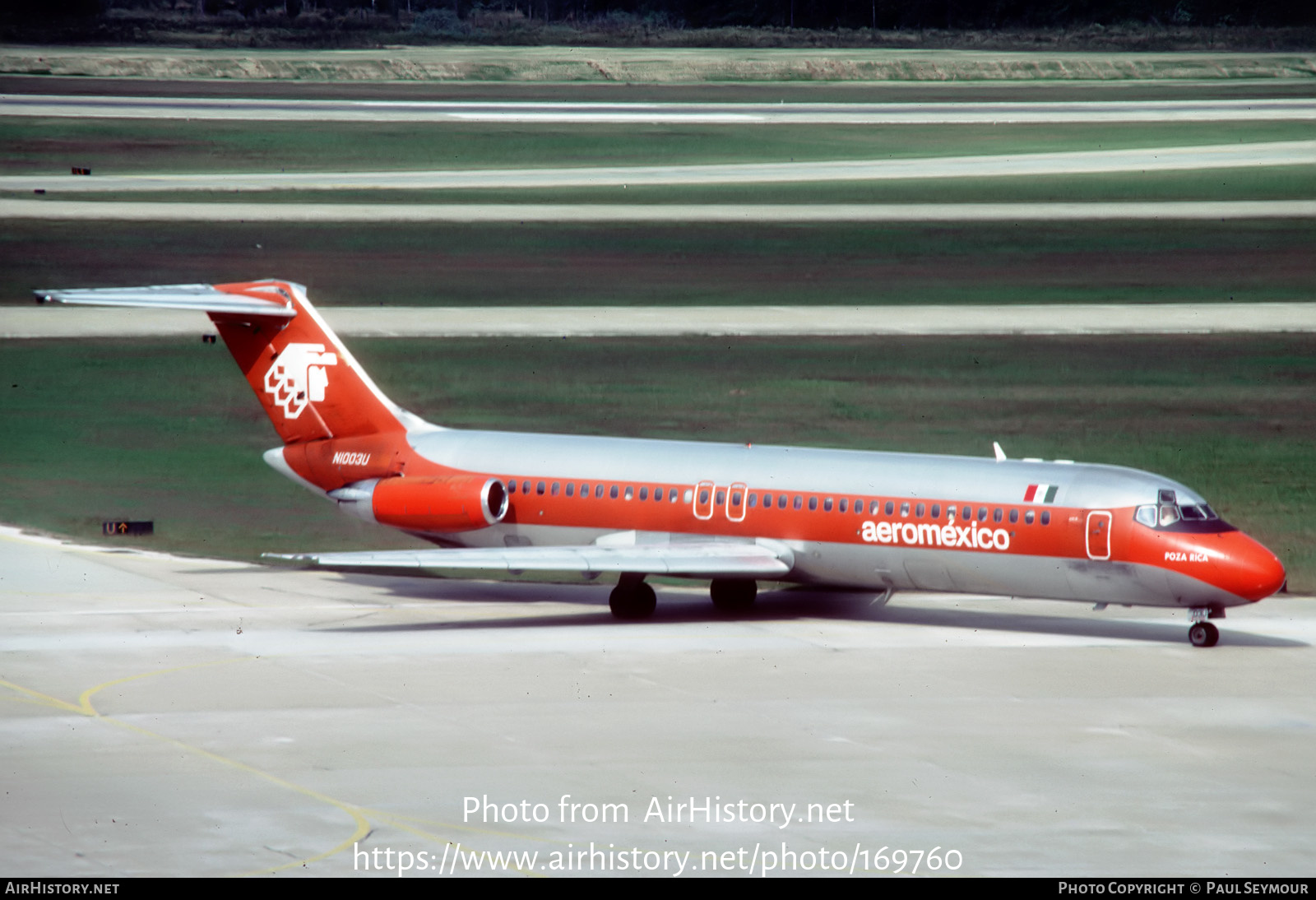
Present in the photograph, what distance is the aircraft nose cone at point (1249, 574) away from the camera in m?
32.6

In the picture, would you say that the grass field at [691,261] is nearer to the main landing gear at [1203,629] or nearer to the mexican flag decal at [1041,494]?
the mexican flag decal at [1041,494]

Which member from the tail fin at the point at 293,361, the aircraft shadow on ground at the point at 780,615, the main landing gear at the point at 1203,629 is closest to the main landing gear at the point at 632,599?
the aircraft shadow on ground at the point at 780,615

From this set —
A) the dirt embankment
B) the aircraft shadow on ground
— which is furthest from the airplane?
the dirt embankment

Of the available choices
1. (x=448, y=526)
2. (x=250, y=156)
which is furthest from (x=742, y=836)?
(x=250, y=156)

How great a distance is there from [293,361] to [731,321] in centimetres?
3124

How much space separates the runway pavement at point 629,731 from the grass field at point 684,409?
7850 mm

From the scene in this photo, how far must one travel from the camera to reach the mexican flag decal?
112 ft

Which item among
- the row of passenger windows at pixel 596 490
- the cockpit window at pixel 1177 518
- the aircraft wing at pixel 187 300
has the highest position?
the aircraft wing at pixel 187 300

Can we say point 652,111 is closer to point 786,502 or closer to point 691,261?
point 691,261

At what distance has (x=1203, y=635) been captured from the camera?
1330 inches

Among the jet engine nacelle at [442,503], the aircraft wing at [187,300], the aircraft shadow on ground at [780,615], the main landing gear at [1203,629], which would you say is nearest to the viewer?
the main landing gear at [1203,629]

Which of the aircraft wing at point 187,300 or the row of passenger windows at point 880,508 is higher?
the aircraft wing at point 187,300

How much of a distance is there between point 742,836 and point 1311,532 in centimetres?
2506

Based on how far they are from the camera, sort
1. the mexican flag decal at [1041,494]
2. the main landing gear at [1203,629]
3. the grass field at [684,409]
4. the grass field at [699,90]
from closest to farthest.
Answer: the main landing gear at [1203,629] < the mexican flag decal at [1041,494] < the grass field at [684,409] < the grass field at [699,90]
